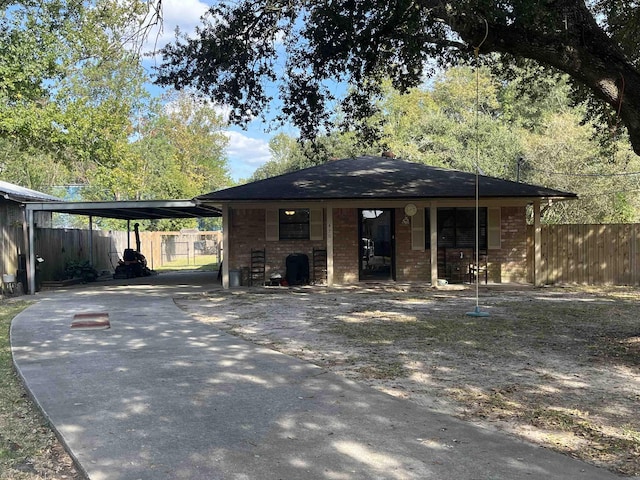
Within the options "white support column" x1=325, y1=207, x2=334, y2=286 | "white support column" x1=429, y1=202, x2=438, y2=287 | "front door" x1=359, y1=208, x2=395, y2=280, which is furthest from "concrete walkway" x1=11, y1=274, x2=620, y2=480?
"front door" x1=359, y1=208, x2=395, y2=280

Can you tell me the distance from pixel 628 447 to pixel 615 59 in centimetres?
434

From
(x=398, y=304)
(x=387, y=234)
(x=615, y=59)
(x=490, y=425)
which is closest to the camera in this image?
(x=490, y=425)

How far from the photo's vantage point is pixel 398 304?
11.0m

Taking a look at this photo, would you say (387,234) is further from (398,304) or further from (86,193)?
(86,193)

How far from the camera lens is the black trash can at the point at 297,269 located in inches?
575

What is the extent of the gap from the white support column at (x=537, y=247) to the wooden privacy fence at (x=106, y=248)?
14.3 m

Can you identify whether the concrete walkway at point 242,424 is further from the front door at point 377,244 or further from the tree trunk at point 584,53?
the front door at point 377,244

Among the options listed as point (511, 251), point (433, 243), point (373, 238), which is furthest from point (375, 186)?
point (511, 251)

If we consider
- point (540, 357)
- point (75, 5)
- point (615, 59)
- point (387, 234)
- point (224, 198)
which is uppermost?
point (75, 5)

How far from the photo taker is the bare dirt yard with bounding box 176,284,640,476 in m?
4.12

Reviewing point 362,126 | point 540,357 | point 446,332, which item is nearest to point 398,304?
point 446,332

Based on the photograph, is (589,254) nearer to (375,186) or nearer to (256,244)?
(375,186)

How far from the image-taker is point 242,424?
402 centimetres

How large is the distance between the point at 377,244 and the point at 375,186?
6.06 ft
